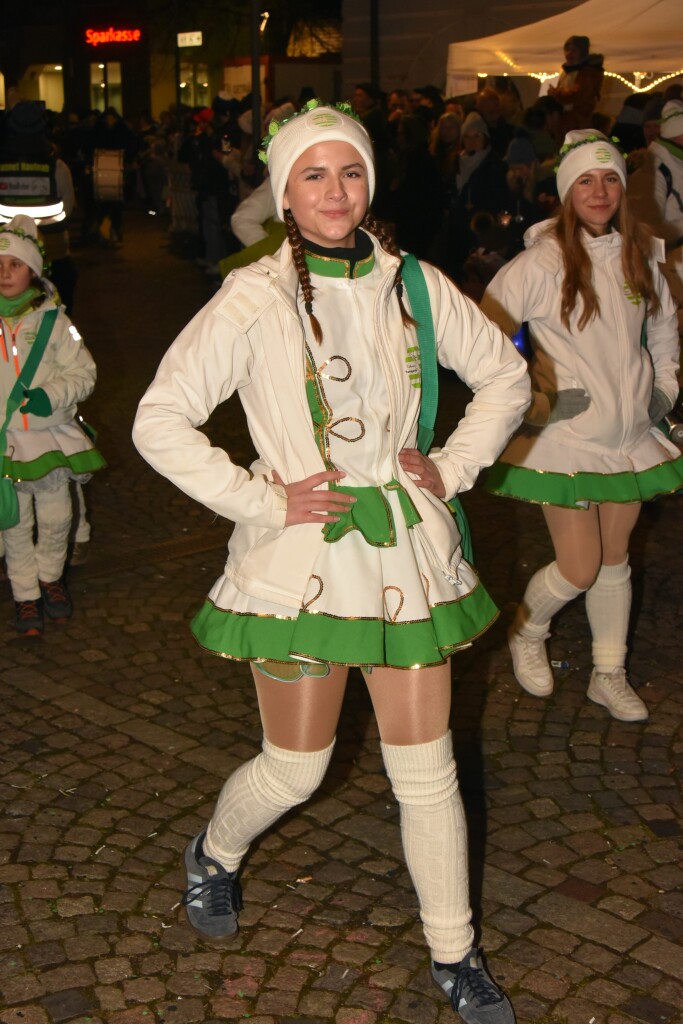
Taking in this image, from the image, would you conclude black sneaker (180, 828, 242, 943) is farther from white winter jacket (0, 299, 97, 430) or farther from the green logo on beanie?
white winter jacket (0, 299, 97, 430)

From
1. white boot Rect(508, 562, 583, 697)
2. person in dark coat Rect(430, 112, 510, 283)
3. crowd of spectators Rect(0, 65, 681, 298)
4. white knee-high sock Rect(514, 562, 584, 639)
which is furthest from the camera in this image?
person in dark coat Rect(430, 112, 510, 283)

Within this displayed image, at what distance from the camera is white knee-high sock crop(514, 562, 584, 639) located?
4.77 meters

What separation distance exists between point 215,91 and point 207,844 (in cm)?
4019

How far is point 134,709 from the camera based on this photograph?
500 centimetres

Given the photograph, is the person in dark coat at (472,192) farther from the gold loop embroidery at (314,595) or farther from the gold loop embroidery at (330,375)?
A: the gold loop embroidery at (314,595)

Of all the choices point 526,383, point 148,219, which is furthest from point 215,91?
point 526,383

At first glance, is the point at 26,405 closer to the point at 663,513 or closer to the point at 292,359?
the point at 292,359

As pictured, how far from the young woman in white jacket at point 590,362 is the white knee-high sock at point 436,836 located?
165 cm

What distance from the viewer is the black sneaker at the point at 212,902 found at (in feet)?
11.6

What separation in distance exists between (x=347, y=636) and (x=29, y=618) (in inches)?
122

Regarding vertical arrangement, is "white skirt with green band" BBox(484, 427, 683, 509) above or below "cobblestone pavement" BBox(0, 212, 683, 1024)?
above

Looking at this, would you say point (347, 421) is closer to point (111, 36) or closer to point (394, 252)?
point (394, 252)

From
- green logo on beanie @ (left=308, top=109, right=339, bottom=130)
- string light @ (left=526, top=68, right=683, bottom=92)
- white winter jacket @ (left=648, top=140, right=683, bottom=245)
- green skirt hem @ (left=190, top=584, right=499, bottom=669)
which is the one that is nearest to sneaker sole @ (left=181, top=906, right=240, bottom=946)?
green skirt hem @ (left=190, top=584, right=499, bottom=669)

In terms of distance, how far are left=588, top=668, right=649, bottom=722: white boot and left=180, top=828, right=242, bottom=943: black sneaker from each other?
1.85 m
